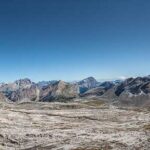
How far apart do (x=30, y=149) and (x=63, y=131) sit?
20466 millimetres

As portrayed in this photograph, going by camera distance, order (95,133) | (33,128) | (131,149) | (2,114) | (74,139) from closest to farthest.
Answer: (131,149), (74,139), (95,133), (33,128), (2,114)

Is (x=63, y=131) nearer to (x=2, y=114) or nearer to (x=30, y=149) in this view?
(x=30, y=149)

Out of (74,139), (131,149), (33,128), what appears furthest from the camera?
(33,128)

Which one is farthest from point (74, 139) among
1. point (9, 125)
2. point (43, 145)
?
point (9, 125)

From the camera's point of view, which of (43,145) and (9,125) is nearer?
(43,145)

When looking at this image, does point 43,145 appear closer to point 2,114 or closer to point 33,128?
point 33,128

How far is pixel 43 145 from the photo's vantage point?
76.4 m

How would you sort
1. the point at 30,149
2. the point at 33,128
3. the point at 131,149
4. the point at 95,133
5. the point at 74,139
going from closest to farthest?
the point at 131,149, the point at 30,149, the point at 74,139, the point at 95,133, the point at 33,128

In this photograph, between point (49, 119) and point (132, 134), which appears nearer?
point (132, 134)

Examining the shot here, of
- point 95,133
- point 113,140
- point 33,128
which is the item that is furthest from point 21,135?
point 113,140

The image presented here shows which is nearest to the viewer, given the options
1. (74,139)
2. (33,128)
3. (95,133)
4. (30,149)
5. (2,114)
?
(30,149)

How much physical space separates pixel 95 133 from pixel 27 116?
46.4 m

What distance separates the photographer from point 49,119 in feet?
409

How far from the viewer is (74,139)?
263 ft
